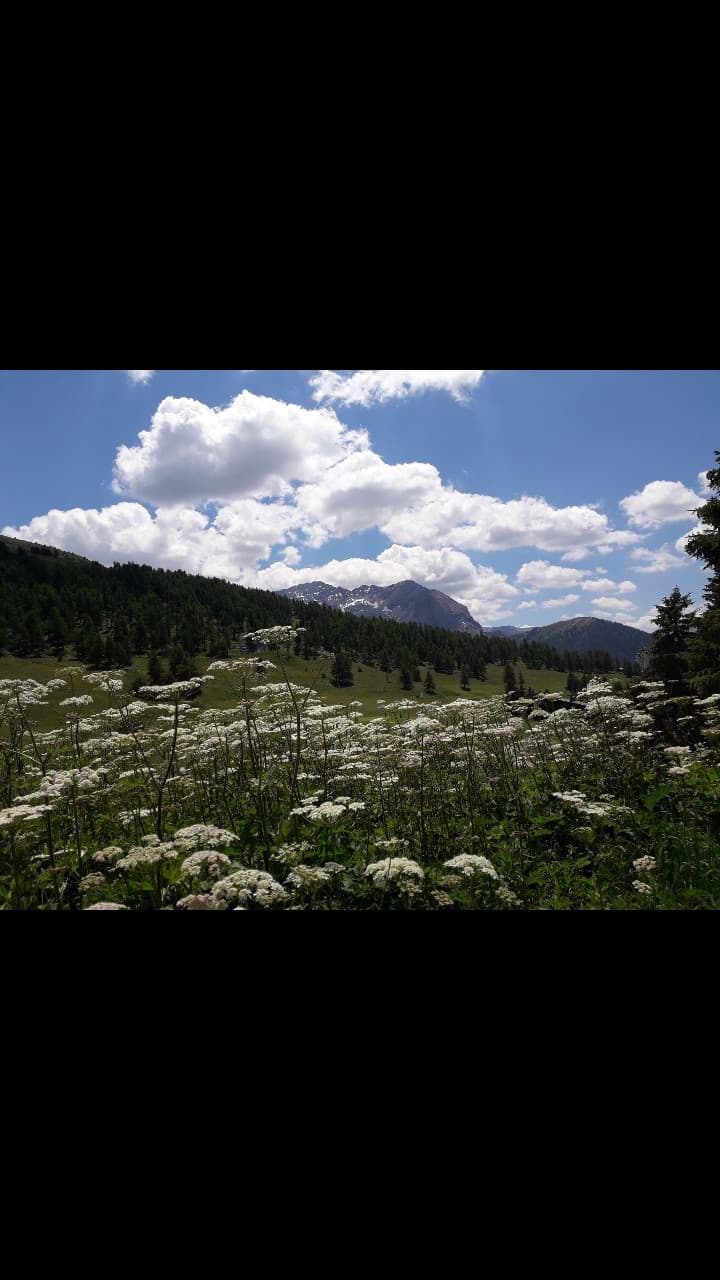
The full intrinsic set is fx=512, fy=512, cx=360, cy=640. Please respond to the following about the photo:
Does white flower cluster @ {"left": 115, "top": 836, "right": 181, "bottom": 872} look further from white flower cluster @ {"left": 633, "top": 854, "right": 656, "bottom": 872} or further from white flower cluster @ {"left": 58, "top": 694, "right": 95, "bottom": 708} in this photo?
white flower cluster @ {"left": 633, "top": 854, "right": 656, "bottom": 872}

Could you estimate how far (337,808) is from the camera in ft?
10.1

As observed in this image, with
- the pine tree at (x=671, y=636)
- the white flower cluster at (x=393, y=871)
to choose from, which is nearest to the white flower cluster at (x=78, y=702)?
the white flower cluster at (x=393, y=871)

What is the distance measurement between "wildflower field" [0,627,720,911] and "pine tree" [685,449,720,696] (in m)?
4.85

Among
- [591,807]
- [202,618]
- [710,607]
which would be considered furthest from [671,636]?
[202,618]

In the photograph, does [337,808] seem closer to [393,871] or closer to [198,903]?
[393,871]

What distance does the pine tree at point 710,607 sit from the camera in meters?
10.4

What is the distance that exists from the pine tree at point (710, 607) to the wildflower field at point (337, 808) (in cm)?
485

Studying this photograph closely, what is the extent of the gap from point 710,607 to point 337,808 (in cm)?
1195

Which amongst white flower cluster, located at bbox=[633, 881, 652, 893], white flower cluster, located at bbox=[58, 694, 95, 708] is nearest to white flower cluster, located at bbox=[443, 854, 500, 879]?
white flower cluster, located at bbox=[633, 881, 652, 893]

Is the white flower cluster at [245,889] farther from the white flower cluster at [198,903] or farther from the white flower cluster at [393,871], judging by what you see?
the white flower cluster at [393,871]

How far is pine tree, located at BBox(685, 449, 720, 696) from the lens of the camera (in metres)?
10.4

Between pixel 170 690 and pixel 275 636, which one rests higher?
pixel 275 636
